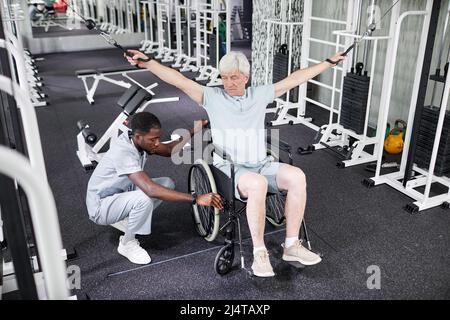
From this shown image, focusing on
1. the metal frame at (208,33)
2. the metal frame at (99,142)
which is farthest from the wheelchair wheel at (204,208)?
the metal frame at (208,33)

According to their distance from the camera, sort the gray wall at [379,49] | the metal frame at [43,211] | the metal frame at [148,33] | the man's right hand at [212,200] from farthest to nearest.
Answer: the metal frame at [148,33]
the gray wall at [379,49]
the man's right hand at [212,200]
the metal frame at [43,211]

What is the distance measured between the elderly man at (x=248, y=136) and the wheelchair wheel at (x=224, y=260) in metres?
0.14

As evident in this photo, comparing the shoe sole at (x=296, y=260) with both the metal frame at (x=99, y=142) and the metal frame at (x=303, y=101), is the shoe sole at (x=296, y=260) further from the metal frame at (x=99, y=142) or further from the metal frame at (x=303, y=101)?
the metal frame at (x=303, y=101)

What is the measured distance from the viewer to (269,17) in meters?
4.68

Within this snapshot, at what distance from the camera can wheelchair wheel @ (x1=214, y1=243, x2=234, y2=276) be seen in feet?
7.35

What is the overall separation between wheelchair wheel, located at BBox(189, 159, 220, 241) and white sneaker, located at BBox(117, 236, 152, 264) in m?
0.36

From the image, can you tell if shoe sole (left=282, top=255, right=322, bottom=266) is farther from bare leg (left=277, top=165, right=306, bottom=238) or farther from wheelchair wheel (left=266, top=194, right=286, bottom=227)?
wheelchair wheel (left=266, top=194, right=286, bottom=227)

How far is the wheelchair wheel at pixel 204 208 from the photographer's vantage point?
7.44ft

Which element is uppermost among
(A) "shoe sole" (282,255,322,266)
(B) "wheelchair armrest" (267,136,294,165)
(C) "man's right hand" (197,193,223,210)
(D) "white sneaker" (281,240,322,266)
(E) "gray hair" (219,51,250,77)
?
(E) "gray hair" (219,51,250,77)

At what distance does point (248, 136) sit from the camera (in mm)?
2346

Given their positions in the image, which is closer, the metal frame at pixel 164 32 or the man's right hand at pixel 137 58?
the man's right hand at pixel 137 58

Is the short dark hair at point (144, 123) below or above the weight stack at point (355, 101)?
above

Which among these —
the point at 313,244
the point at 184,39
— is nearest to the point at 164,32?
the point at 184,39

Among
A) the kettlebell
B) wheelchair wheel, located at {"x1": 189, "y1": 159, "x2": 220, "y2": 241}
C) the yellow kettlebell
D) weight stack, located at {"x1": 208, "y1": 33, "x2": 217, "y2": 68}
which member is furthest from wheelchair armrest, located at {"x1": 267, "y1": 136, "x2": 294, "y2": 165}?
weight stack, located at {"x1": 208, "y1": 33, "x2": 217, "y2": 68}
